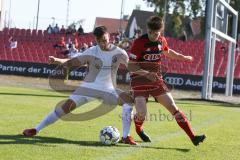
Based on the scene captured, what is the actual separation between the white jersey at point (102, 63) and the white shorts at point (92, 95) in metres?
0.08

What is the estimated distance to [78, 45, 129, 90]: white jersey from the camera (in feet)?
28.3

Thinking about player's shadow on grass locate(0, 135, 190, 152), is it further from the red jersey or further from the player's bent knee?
the red jersey

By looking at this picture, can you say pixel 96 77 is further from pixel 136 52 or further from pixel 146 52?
pixel 146 52

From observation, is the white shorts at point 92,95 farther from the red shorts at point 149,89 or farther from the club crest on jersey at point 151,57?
the club crest on jersey at point 151,57

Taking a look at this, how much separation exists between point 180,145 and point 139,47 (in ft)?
5.63

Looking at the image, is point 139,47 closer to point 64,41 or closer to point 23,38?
point 64,41

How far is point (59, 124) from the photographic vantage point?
1091 cm

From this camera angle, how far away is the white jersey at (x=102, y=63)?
8.64 metres

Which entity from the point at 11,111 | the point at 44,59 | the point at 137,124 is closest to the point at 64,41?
the point at 44,59

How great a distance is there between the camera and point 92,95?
8.72 meters

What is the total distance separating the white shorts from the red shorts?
49 cm

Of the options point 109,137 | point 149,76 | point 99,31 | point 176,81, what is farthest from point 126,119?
point 176,81

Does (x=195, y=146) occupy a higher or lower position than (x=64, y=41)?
lower

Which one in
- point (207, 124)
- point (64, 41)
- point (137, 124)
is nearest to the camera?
point (137, 124)
